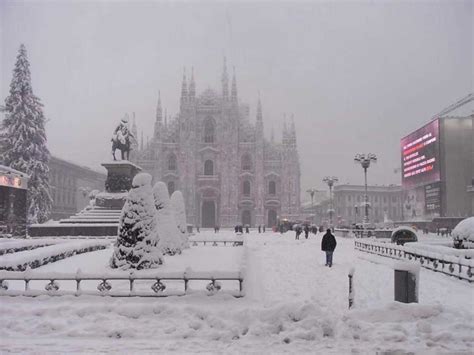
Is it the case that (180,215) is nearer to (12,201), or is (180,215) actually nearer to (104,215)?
(104,215)

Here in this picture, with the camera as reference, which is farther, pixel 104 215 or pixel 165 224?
pixel 104 215

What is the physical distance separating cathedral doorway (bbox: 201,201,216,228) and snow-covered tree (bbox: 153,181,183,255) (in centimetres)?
5267

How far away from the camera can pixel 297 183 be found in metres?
71.8

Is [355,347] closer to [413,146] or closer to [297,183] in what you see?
[413,146]

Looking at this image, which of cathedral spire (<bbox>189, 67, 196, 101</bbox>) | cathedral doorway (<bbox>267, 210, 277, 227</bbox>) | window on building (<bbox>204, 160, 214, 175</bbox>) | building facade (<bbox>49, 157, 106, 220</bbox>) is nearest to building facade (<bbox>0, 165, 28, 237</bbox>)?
building facade (<bbox>49, 157, 106, 220</bbox>)

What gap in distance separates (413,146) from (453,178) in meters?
8.38

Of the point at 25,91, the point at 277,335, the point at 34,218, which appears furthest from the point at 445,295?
the point at 25,91

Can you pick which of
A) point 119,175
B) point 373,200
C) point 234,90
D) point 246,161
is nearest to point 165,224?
point 119,175

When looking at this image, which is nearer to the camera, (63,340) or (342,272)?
(63,340)

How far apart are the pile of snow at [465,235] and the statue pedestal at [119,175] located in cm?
1930

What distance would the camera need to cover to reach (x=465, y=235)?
55.8 feet

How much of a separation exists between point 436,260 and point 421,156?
46.2m

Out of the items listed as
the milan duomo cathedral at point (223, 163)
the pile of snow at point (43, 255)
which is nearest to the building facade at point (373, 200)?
the milan duomo cathedral at point (223, 163)

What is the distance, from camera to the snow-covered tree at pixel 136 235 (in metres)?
12.7
